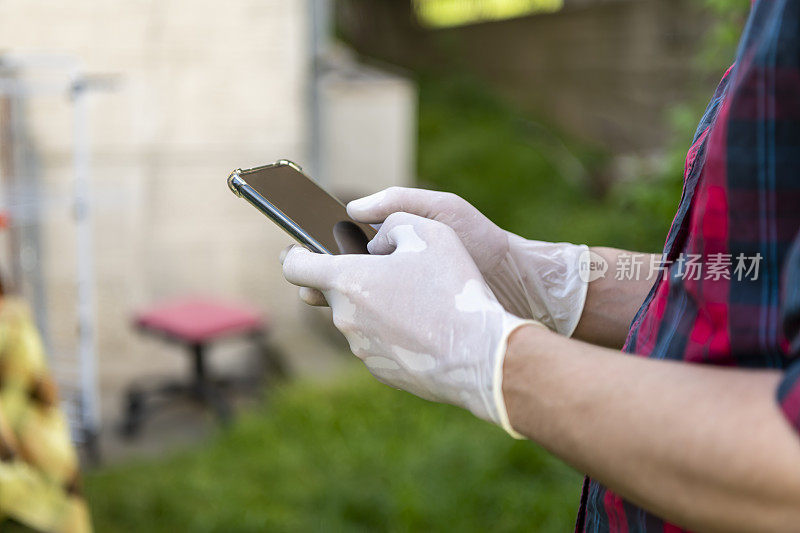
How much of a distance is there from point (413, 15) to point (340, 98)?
7695 mm

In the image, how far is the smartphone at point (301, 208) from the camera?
3.55ft

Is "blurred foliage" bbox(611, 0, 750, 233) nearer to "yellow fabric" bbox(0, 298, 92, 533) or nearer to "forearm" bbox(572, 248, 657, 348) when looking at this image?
"forearm" bbox(572, 248, 657, 348)

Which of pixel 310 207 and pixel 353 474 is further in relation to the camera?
A: pixel 353 474

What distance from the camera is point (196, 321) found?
4.32 meters

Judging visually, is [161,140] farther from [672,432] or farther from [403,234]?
[672,432]

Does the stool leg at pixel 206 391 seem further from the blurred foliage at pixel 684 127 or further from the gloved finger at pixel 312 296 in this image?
the gloved finger at pixel 312 296

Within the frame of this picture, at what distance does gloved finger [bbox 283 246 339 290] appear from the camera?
97cm

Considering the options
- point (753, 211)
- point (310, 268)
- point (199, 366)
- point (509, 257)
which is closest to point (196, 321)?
point (199, 366)

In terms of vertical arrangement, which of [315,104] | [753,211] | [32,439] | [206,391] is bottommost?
[206,391]

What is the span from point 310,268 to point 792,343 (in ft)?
1.81

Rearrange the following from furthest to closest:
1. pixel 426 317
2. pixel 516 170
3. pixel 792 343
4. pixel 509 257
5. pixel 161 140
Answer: pixel 516 170
pixel 161 140
pixel 509 257
pixel 426 317
pixel 792 343

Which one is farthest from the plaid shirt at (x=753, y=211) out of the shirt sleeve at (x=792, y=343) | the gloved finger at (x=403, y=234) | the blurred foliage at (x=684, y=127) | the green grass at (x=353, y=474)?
the blurred foliage at (x=684, y=127)

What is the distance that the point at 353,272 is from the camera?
94cm

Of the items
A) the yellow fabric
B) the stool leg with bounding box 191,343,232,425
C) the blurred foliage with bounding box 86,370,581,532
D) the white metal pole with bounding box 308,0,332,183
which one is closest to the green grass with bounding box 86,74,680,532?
the blurred foliage with bounding box 86,370,581,532
